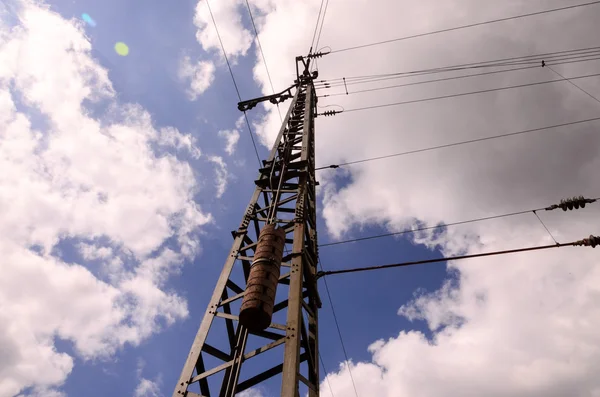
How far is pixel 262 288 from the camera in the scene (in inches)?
227

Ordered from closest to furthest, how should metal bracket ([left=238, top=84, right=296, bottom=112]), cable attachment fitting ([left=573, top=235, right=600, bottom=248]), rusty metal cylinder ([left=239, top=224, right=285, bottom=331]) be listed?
rusty metal cylinder ([left=239, top=224, right=285, bottom=331]) < cable attachment fitting ([left=573, top=235, right=600, bottom=248]) < metal bracket ([left=238, top=84, right=296, bottom=112])

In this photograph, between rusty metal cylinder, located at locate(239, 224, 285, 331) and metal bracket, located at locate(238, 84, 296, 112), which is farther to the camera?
metal bracket, located at locate(238, 84, 296, 112)

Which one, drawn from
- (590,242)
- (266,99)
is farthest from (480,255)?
(266,99)

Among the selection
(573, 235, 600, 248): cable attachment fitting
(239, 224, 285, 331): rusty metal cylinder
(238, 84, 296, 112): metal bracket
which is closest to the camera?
(239, 224, 285, 331): rusty metal cylinder

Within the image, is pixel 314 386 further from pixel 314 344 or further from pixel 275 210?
pixel 275 210

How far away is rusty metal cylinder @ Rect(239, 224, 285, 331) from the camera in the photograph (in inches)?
221

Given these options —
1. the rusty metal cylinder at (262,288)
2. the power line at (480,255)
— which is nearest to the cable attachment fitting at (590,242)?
the power line at (480,255)

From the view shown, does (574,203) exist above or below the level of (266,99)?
below

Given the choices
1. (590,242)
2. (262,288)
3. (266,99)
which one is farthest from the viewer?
(266,99)

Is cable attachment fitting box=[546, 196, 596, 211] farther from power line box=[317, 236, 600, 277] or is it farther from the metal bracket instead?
the metal bracket

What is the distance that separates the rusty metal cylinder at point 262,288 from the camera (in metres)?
5.62

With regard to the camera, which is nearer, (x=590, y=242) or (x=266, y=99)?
(x=590, y=242)

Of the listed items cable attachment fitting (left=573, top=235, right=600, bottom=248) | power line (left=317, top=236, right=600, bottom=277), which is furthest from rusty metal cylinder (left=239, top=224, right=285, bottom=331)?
cable attachment fitting (left=573, top=235, right=600, bottom=248)

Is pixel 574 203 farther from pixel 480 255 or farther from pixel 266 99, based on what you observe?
pixel 266 99
